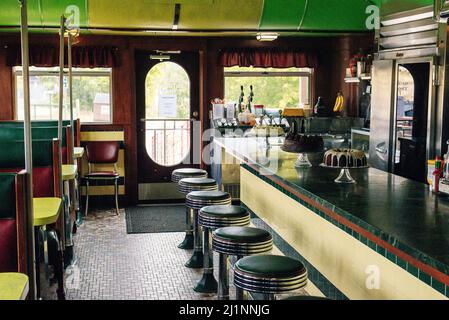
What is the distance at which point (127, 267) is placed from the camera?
5.92 meters

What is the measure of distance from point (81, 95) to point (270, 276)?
652cm

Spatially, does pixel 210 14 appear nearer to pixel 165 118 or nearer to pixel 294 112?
pixel 294 112

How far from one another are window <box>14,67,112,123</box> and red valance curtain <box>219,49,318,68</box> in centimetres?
174

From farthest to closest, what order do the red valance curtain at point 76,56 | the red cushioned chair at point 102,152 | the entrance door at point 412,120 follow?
the red cushioned chair at point 102,152, the red valance curtain at point 76,56, the entrance door at point 412,120

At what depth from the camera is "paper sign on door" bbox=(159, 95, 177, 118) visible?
9.16 m

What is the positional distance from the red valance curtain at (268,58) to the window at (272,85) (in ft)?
0.78

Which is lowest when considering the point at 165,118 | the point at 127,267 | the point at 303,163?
the point at 127,267

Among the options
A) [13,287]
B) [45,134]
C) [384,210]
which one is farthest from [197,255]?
[13,287]

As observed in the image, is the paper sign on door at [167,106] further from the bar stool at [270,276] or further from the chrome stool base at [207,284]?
the bar stool at [270,276]

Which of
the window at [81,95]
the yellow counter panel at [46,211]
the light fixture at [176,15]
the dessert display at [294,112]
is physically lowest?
the yellow counter panel at [46,211]

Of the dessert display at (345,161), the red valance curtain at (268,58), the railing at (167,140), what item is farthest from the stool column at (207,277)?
the red valance curtain at (268,58)

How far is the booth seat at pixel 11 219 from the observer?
10.9 ft

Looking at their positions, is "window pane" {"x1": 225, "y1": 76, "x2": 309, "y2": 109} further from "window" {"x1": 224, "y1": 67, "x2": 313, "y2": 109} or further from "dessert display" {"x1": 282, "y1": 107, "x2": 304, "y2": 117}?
"dessert display" {"x1": 282, "y1": 107, "x2": 304, "y2": 117}
